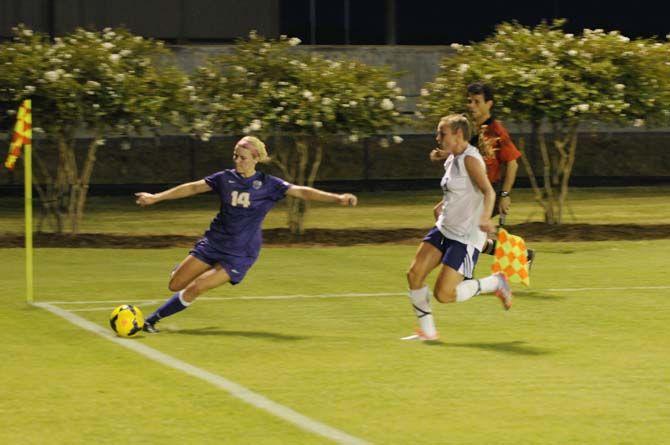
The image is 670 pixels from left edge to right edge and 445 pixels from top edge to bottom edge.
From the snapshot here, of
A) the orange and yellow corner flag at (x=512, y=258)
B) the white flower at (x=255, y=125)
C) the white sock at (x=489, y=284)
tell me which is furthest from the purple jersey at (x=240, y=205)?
the white flower at (x=255, y=125)

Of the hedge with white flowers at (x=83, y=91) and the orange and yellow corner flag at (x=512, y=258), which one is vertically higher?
the hedge with white flowers at (x=83, y=91)

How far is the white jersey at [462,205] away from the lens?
1147 centimetres

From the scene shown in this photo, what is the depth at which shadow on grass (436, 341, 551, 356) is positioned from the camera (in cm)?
1097

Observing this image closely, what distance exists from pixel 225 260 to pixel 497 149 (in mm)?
3440

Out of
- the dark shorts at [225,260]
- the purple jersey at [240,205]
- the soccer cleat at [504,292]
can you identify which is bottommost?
the soccer cleat at [504,292]

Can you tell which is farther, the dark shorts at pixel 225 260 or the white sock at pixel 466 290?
the dark shorts at pixel 225 260

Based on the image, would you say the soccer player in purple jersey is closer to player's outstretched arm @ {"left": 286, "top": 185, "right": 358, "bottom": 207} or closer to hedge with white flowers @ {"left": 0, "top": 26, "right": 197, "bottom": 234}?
player's outstretched arm @ {"left": 286, "top": 185, "right": 358, "bottom": 207}

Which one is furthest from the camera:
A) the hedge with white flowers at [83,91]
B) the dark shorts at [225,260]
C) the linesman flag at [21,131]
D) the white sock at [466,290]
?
the hedge with white flowers at [83,91]

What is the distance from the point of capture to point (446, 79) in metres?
22.2

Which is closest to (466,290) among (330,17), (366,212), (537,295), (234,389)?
(234,389)

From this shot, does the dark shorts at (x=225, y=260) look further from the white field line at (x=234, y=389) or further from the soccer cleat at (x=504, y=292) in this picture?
the soccer cleat at (x=504, y=292)

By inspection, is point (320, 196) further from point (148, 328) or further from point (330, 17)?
point (330, 17)

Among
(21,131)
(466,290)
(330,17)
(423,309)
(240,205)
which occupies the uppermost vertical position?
(330,17)

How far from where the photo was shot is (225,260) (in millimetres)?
12172
